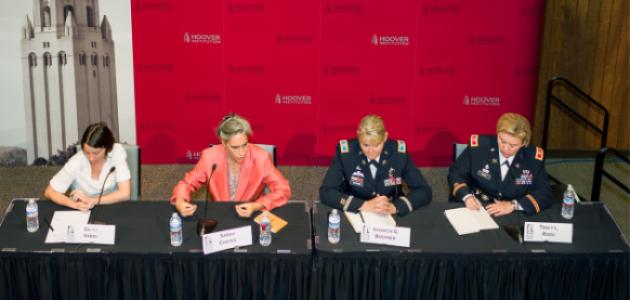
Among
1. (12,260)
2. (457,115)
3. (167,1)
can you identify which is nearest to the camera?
(12,260)

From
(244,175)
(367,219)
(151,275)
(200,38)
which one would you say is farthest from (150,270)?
(200,38)

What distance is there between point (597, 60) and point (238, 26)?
3.13 metres

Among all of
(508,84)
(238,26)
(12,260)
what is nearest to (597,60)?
(508,84)

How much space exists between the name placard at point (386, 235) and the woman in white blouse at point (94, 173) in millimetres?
1325

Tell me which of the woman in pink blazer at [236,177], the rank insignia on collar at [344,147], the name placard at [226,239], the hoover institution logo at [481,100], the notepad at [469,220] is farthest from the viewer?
the hoover institution logo at [481,100]

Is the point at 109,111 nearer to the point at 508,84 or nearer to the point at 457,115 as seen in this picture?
the point at 457,115

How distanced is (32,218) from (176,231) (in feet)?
2.36

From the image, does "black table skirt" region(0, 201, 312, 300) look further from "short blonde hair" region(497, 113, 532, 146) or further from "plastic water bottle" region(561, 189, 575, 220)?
"plastic water bottle" region(561, 189, 575, 220)

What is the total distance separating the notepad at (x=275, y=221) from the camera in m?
3.16

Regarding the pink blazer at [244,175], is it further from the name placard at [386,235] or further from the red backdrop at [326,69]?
the red backdrop at [326,69]

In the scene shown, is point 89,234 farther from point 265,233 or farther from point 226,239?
point 265,233

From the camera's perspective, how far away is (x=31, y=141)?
18.7ft

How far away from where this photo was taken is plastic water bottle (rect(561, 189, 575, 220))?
3.29m

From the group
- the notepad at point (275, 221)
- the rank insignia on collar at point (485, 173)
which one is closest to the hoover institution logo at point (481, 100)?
the rank insignia on collar at point (485, 173)
